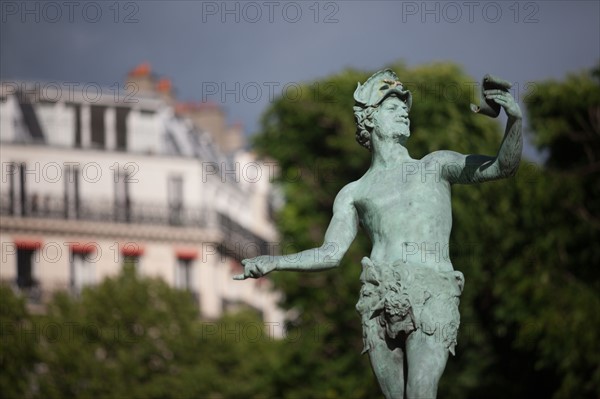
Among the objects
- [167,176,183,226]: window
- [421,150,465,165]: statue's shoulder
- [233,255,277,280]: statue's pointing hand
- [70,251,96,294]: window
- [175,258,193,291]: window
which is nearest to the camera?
[233,255,277,280]: statue's pointing hand

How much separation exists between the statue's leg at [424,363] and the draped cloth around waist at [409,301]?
6 cm

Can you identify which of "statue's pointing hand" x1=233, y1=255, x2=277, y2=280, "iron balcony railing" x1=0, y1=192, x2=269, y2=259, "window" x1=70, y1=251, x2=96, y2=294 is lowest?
"window" x1=70, y1=251, x2=96, y2=294

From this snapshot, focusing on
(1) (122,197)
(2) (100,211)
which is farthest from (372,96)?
(1) (122,197)

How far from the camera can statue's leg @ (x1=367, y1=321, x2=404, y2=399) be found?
51.1 feet

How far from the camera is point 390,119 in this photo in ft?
53.3

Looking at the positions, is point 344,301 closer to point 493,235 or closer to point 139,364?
point 493,235

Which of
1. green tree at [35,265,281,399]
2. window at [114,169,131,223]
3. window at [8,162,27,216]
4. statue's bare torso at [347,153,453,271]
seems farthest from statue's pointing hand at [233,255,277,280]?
window at [114,169,131,223]

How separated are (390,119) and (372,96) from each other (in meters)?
0.23

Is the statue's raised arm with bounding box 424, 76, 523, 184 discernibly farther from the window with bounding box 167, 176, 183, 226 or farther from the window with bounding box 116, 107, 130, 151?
the window with bounding box 167, 176, 183, 226

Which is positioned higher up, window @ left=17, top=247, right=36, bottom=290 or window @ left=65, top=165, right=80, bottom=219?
window @ left=65, top=165, right=80, bottom=219

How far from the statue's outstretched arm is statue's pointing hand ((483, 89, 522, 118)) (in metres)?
1.68

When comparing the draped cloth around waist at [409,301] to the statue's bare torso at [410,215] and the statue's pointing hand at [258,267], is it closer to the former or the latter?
the statue's bare torso at [410,215]

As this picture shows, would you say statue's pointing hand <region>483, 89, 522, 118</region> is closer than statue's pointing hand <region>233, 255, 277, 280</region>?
Yes

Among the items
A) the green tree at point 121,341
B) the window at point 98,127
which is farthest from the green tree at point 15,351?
the window at point 98,127
